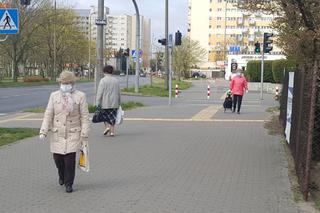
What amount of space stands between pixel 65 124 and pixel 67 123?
0.03 metres

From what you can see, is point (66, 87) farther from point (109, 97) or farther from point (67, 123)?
point (109, 97)

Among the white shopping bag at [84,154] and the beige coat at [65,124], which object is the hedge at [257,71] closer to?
the white shopping bag at [84,154]

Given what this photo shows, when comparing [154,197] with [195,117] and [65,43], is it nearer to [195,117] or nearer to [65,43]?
[195,117]

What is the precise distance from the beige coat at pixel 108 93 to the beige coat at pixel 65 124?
5.88 metres

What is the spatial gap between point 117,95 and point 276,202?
7.20 meters

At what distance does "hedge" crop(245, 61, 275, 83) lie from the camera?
48844 mm

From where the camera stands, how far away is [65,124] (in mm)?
7703

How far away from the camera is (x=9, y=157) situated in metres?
10.7

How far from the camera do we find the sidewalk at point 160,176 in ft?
22.8

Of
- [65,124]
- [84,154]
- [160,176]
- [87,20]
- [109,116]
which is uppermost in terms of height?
[87,20]

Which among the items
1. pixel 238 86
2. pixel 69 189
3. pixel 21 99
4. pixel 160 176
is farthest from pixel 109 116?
pixel 21 99

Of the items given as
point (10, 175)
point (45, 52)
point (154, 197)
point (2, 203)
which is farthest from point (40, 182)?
point (45, 52)

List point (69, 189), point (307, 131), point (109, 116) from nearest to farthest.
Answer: point (69, 189) < point (307, 131) < point (109, 116)

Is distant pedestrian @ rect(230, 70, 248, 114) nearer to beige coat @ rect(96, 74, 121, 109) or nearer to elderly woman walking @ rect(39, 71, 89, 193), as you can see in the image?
beige coat @ rect(96, 74, 121, 109)
